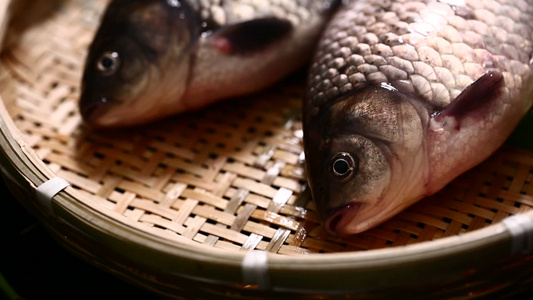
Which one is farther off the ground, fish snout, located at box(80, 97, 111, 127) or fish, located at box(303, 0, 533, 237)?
fish, located at box(303, 0, 533, 237)

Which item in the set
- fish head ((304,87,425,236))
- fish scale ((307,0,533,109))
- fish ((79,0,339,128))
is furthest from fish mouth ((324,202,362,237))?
fish ((79,0,339,128))

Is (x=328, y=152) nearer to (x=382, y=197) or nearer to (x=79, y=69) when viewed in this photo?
(x=382, y=197)

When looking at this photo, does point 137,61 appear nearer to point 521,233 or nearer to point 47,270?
point 47,270

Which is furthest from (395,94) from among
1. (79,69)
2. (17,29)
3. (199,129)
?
(17,29)

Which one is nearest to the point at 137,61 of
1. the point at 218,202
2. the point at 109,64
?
the point at 109,64

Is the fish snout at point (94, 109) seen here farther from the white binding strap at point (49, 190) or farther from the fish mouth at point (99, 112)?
the white binding strap at point (49, 190)

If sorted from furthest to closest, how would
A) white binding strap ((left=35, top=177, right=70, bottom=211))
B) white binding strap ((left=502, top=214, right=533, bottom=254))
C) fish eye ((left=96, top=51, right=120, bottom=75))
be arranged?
fish eye ((left=96, top=51, right=120, bottom=75)) → white binding strap ((left=35, top=177, right=70, bottom=211)) → white binding strap ((left=502, top=214, right=533, bottom=254))

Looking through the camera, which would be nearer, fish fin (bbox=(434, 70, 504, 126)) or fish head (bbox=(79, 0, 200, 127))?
fish fin (bbox=(434, 70, 504, 126))

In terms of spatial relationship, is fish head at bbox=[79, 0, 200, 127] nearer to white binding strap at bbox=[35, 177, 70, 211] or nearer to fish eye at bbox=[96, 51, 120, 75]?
fish eye at bbox=[96, 51, 120, 75]
